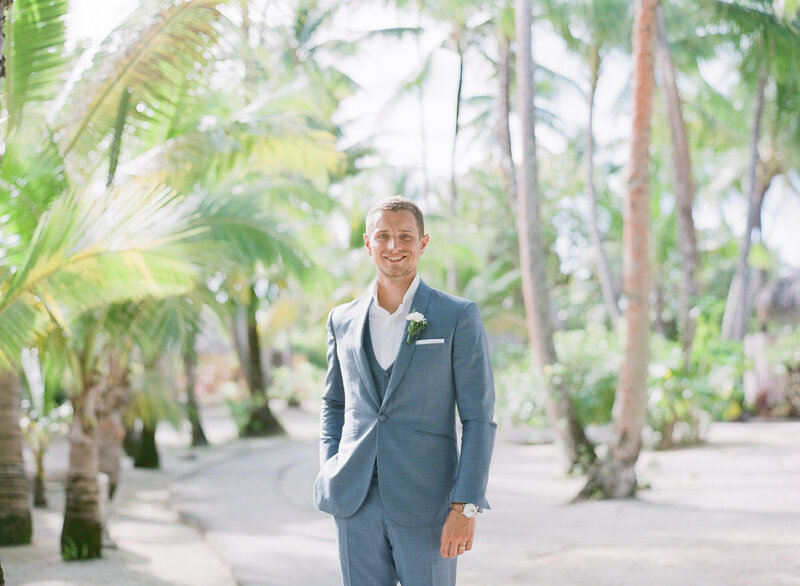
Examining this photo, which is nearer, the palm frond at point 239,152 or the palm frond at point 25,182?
the palm frond at point 25,182

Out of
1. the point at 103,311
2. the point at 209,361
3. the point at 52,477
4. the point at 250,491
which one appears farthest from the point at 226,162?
the point at 209,361

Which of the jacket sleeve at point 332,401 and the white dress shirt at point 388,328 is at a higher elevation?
the white dress shirt at point 388,328

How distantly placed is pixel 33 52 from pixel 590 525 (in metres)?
5.41

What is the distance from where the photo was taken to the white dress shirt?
2596 millimetres

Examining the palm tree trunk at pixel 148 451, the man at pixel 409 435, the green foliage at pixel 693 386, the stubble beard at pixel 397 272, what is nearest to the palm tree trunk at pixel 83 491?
the man at pixel 409 435

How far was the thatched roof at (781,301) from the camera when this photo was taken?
18109mm

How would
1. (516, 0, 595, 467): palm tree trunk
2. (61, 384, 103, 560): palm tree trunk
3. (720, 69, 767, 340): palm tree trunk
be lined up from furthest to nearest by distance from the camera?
1. (720, 69, 767, 340): palm tree trunk
2. (516, 0, 595, 467): palm tree trunk
3. (61, 384, 103, 560): palm tree trunk

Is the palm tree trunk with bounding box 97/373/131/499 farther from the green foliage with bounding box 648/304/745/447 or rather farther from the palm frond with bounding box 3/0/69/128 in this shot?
the green foliage with bounding box 648/304/745/447

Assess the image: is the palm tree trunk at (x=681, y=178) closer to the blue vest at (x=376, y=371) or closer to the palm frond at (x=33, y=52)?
the palm frond at (x=33, y=52)

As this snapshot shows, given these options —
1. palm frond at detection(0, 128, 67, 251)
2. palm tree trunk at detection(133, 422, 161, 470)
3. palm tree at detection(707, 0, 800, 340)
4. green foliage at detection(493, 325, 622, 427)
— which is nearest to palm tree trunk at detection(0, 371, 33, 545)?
palm frond at detection(0, 128, 67, 251)

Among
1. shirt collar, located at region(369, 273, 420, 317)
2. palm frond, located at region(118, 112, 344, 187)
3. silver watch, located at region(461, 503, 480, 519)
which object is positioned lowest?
silver watch, located at region(461, 503, 480, 519)

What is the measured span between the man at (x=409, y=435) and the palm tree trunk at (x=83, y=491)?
4164mm

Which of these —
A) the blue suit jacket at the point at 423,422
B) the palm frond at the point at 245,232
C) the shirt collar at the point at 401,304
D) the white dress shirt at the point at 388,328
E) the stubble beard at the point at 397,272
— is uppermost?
the palm frond at the point at 245,232

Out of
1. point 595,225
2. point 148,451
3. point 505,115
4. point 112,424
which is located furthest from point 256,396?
point 112,424
